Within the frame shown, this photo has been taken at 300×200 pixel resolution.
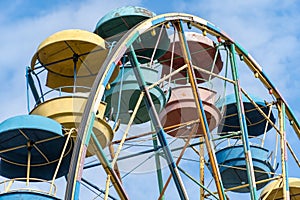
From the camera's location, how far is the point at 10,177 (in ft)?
51.5

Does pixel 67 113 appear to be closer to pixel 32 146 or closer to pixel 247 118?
pixel 32 146

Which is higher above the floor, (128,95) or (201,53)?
(201,53)

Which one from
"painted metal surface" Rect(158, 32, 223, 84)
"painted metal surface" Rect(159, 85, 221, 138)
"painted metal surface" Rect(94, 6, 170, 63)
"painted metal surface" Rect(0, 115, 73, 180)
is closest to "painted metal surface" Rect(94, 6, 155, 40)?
"painted metal surface" Rect(94, 6, 170, 63)

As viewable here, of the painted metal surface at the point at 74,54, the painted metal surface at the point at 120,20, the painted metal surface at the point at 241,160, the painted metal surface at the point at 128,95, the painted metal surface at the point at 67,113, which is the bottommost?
the painted metal surface at the point at 241,160

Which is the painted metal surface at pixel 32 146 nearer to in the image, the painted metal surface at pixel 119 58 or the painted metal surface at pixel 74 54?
the painted metal surface at pixel 74 54

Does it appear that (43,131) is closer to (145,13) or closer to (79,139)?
(145,13)

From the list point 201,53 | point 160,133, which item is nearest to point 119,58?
point 160,133

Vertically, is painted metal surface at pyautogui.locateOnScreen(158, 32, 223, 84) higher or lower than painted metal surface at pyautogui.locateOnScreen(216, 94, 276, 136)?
higher

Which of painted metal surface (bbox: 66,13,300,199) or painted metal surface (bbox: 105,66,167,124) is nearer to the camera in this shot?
painted metal surface (bbox: 66,13,300,199)

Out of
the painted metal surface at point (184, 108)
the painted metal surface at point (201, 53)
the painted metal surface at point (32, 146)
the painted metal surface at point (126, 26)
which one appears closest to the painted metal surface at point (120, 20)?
the painted metal surface at point (126, 26)

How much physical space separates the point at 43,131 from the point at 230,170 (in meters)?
5.73

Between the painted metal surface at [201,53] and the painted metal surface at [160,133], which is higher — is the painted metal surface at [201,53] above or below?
above

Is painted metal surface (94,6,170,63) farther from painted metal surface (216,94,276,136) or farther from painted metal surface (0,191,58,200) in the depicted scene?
painted metal surface (216,94,276,136)

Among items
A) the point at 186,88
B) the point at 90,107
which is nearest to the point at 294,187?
the point at 186,88
